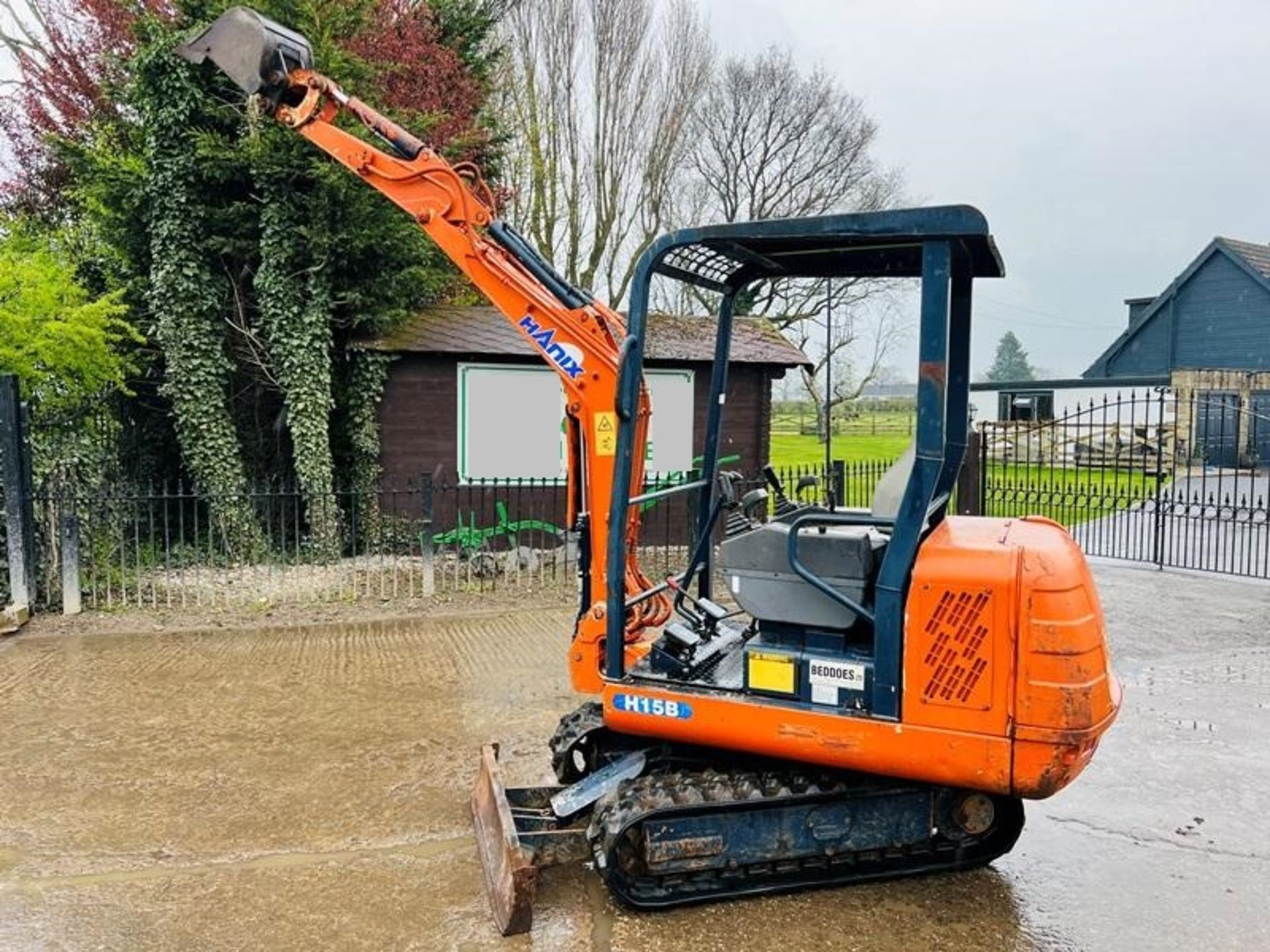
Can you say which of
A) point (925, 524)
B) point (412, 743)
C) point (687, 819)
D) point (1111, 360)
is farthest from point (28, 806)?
point (1111, 360)

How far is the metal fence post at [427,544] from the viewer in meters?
8.93

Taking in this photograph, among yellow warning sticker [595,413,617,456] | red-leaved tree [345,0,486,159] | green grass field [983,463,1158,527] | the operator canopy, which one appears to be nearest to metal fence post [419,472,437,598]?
yellow warning sticker [595,413,617,456]

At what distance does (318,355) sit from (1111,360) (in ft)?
97.5

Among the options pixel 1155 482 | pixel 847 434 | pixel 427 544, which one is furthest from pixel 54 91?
pixel 847 434

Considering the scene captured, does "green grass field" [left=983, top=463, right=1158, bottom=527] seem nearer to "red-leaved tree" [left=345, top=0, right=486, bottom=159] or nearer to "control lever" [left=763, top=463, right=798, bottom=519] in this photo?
"control lever" [left=763, top=463, right=798, bottom=519]

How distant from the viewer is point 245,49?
5398mm

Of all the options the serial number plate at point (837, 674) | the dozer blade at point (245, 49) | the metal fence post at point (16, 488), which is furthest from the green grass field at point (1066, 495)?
the metal fence post at point (16, 488)

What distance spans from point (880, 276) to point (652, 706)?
2108mm

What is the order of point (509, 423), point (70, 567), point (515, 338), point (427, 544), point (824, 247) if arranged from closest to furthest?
point (824, 247), point (70, 567), point (427, 544), point (509, 423), point (515, 338)

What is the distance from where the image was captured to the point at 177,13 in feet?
34.8

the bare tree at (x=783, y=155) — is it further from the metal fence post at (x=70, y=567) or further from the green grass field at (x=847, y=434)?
the metal fence post at (x=70, y=567)

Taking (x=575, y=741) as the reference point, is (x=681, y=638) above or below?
above

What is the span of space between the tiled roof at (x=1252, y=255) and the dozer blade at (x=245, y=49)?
30.2 m

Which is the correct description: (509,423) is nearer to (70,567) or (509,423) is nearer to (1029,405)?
(70,567)
